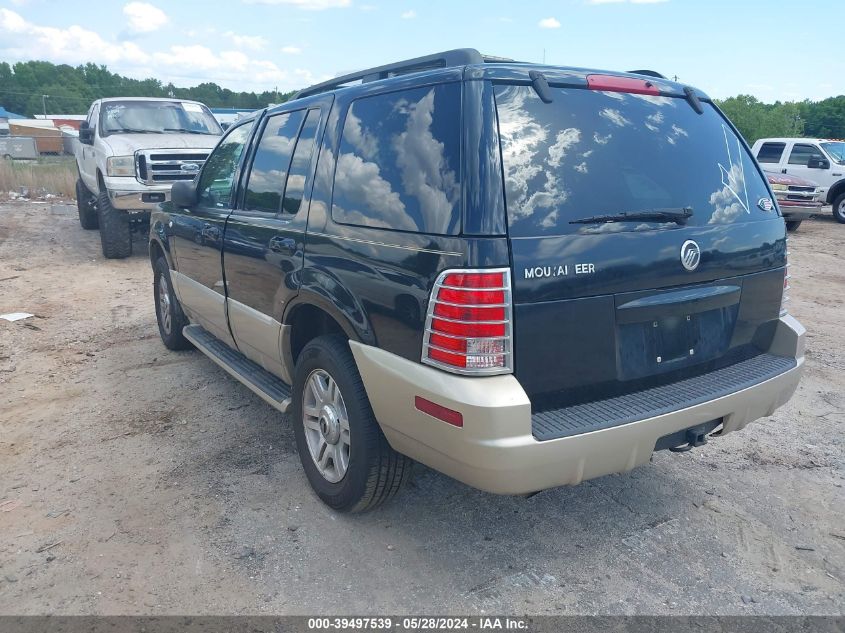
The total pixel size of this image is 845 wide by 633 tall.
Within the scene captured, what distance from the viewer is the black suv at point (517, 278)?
8.09ft

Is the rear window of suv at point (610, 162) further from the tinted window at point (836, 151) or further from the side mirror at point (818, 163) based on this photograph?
the tinted window at point (836, 151)

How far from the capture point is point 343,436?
125 inches

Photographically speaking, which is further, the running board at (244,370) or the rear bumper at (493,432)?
the running board at (244,370)

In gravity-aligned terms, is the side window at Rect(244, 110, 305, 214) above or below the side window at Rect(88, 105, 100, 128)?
below

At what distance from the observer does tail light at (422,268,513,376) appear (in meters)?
2.42

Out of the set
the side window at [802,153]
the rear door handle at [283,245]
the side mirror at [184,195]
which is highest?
the side window at [802,153]

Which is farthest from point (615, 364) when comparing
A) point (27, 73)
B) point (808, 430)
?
point (27, 73)

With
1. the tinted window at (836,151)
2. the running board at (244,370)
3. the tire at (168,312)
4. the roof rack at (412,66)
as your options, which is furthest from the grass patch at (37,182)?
the tinted window at (836,151)

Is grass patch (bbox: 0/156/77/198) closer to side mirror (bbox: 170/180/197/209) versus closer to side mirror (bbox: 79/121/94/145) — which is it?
A: side mirror (bbox: 79/121/94/145)

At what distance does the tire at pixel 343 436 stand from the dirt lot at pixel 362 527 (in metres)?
0.19

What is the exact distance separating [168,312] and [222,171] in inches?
71.8

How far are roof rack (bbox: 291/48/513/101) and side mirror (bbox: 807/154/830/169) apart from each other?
15.3 meters

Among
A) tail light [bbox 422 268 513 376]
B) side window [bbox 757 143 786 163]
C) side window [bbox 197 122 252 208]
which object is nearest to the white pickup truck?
side window [bbox 197 122 252 208]

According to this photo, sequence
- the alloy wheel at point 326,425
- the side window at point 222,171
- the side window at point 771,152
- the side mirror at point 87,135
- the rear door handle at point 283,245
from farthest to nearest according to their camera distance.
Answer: the side window at point 771,152
the side mirror at point 87,135
the side window at point 222,171
the rear door handle at point 283,245
the alloy wheel at point 326,425
